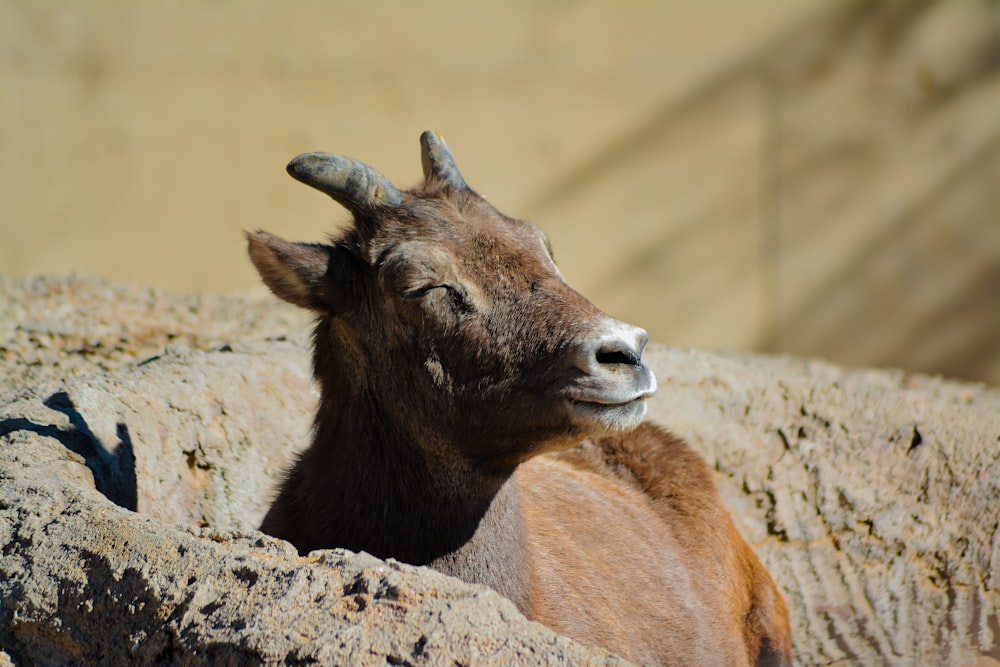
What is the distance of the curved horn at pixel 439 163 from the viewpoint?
4.58m

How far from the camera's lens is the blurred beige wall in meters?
9.15

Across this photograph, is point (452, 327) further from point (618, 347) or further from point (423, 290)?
→ point (618, 347)

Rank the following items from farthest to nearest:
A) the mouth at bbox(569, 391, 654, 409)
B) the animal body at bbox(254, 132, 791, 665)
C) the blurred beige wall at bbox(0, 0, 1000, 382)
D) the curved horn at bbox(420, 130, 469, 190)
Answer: the blurred beige wall at bbox(0, 0, 1000, 382) < the curved horn at bbox(420, 130, 469, 190) < the animal body at bbox(254, 132, 791, 665) < the mouth at bbox(569, 391, 654, 409)

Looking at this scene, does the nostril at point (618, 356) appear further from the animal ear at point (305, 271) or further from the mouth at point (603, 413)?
the animal ear at point (305, 271)

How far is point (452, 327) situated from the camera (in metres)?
4.01

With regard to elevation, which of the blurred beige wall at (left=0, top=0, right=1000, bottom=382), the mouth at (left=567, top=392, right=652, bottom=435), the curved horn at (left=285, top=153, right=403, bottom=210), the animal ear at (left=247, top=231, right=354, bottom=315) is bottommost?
the mouth at (left=567, top=392, right=652, bottom=435)

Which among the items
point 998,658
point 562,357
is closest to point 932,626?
point 998,658

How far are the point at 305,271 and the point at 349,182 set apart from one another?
0.37 m

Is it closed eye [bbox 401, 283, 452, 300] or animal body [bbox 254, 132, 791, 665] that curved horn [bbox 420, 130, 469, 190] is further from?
closed eye [bbox 401, 283, 452, 300]

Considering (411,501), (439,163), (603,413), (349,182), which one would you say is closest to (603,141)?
(439,163)

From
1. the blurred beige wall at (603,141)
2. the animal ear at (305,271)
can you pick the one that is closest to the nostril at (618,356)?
the animal ear at (305,271)

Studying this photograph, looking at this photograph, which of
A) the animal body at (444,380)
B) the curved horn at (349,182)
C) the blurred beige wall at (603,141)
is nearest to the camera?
the animal body at (444,380)

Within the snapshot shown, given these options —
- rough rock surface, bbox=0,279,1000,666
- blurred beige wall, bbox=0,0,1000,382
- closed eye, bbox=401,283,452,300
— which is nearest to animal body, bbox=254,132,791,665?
closed eye, bbox=401,283,452,300

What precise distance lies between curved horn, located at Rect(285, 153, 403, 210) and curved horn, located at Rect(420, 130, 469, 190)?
34cm
